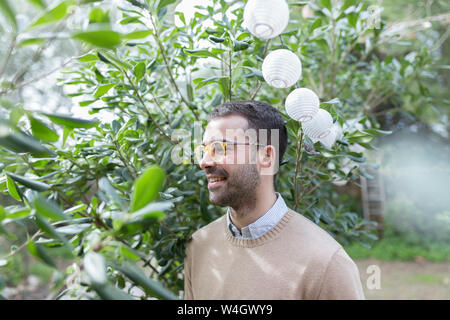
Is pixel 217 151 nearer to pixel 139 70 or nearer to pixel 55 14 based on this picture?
pixel 139 70

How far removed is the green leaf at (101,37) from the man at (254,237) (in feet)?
2.13

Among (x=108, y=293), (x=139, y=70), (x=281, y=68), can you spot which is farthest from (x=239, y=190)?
(x=108, y=293)

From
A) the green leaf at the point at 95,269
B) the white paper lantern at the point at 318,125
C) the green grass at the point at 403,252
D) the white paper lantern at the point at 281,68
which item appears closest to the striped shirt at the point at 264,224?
the white paper lantern at the point at 318,125

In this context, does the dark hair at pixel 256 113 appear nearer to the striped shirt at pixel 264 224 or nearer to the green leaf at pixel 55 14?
the striped shirt at pixel 264 224

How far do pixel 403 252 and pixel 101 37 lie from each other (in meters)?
5.70

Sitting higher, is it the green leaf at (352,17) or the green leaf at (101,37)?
the green leaf at (352,17)

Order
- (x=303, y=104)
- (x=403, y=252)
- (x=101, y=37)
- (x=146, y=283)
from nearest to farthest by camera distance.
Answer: (x=101, y=37) < (x=146, y=283) < (x=303, y=104) < (x=403, y=252)

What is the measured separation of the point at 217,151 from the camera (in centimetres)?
117

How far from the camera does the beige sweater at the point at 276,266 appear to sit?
3.14 feet

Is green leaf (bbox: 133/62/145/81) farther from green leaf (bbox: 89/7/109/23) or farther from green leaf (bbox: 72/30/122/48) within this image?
green leaf (bbox: 72/30/122/48)

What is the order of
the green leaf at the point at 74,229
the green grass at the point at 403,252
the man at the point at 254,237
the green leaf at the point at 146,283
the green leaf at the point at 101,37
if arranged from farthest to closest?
the green grass at the point at 403,252 → the man at the point at 254,237 → the green leaf at the point at 74,229 → the green leaf at the point at 146,283 → the green leaf at the point at 101,37

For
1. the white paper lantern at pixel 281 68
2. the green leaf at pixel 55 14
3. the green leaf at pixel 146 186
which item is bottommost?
the green leaf at pixel 146 186

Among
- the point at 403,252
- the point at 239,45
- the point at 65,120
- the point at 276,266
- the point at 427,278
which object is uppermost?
the point at 239,45
